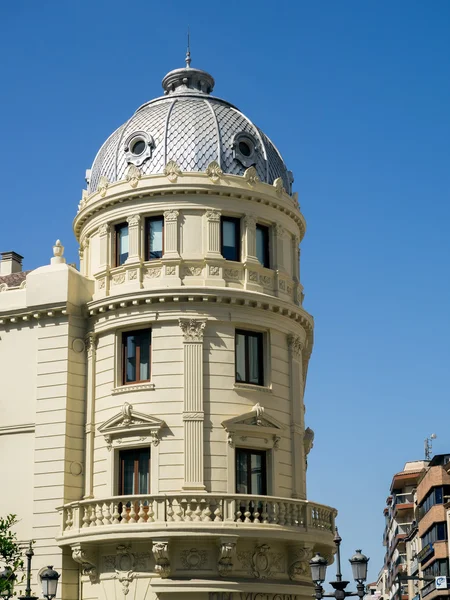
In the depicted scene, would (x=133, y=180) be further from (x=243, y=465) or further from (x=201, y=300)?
(x=243, y=465)

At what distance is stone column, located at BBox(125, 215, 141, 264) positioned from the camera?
39875mm

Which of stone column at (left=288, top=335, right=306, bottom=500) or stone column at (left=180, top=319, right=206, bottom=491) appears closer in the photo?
stone column at (left=180, top=319, right=206, bottom=491)

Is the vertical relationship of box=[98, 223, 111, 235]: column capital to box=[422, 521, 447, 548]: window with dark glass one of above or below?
above

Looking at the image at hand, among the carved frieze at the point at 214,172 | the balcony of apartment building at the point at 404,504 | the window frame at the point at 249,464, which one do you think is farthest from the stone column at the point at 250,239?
the balcony of apartment building at the point at 404,504

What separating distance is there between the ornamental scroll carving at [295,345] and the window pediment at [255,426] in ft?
10.6

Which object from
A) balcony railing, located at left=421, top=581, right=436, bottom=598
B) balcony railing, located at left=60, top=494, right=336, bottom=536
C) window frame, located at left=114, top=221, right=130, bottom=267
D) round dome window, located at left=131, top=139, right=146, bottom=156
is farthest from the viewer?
balcony railing, located at left=421, top=581, right=436, bottom=598

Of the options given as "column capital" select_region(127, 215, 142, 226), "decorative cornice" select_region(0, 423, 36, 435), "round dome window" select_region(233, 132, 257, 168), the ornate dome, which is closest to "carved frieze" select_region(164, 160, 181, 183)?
the ornate dome

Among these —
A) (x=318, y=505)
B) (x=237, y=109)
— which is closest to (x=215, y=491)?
(x=318, y=505)

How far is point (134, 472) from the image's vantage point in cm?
3797

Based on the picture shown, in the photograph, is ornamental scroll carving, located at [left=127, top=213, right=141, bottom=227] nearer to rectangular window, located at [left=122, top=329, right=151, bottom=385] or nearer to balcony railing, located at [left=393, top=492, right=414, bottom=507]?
rectangular window, located at [left=122, top=329, right=151, bottom=385]

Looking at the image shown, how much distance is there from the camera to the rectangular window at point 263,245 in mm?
41156

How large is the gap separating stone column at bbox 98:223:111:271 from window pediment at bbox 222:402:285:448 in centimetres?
795

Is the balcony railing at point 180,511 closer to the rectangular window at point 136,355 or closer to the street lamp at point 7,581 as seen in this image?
the street lamp at point 7,581

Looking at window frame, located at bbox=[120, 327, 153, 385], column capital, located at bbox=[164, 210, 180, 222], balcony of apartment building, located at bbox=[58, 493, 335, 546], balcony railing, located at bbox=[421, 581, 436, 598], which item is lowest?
balcony railing, located at bbox=[421, 581, 436, 598]
